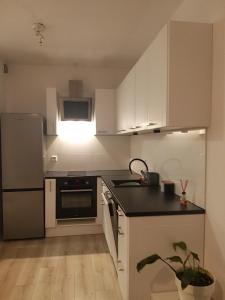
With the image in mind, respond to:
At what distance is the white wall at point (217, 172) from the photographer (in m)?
1.67

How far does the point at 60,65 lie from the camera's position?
410 centimetres

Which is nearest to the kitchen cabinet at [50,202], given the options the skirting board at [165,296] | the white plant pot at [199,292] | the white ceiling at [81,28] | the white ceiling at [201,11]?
the white ceiling at [81,28]

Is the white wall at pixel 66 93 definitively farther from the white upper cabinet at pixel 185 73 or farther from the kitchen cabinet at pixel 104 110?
the white upper cabinet at pixel 185 73

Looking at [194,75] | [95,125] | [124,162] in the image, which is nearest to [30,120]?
[95,125]

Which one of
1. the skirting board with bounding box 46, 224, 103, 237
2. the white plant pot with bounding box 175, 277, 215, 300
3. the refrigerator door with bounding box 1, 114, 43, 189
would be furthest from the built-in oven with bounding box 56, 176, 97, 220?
the white plant pot with bounding box 175, 277, 215, 300

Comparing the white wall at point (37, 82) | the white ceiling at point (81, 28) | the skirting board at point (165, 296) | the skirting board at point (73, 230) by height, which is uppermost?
the white ceiling at point (81, 28)

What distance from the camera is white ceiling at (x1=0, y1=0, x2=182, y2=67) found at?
2309mm

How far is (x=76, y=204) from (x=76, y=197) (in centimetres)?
11

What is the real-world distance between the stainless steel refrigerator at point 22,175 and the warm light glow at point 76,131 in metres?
0.65

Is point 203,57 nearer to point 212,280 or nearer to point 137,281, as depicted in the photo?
point 212,280

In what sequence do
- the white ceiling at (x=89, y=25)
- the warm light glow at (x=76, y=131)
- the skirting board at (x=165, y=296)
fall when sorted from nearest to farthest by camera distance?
the skirting board at (x=165, y=296) → the white ceiling at (x=89, y=25) → the warm light glow at (x=76, y=131)

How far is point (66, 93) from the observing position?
4.19 metres

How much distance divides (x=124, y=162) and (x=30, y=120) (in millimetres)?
1730

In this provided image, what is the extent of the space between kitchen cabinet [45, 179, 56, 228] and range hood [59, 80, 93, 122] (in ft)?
3.36
